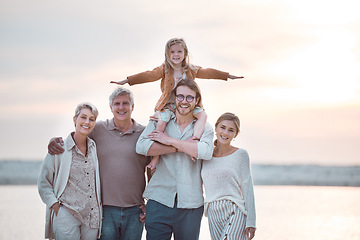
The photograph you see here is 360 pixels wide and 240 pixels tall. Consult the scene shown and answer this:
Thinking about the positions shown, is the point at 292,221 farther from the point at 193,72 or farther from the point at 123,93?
the point at 123,93

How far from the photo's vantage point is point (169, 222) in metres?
4.38

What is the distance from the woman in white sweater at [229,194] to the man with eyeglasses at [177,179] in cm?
11

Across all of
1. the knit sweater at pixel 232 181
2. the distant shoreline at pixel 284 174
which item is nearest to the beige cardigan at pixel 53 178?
the knit sweater at pixel 232 181

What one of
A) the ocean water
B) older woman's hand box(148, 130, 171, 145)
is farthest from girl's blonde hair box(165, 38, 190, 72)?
the ocean water

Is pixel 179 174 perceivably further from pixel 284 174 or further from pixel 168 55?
pixel 284 174

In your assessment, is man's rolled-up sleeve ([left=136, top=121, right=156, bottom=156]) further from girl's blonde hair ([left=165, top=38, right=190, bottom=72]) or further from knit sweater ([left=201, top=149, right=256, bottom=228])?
girl's blonde hair ([left=165, top=38, right=190, bottom=72])

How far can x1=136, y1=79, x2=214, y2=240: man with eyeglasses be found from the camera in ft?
14.3

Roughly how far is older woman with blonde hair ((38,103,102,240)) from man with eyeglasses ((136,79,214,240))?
1.44 feet

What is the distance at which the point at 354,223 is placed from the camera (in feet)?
25.8

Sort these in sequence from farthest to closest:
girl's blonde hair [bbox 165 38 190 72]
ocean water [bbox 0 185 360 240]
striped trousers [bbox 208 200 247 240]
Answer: ocean water [bbox 0 185 360 240] → girl's blonde hair [bbox 165 38 190 72] → striped trousers [bbox 208 200 247 240]

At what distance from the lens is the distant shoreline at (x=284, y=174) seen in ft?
54.4

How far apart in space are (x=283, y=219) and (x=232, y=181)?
385 centimetres

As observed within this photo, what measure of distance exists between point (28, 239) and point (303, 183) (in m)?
11.9

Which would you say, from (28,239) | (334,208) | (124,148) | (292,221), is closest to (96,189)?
(124,148)
